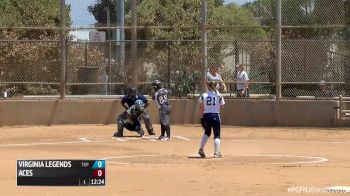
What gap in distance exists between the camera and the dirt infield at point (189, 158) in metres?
13.3

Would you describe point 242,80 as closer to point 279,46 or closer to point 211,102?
point 279,46

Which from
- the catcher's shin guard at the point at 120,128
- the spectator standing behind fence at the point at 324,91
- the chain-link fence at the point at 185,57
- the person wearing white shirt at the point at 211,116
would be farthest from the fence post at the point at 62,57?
the person wearing white shirt at the point at 211,116

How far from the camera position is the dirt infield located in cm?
1334

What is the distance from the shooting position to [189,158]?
59.1 ft

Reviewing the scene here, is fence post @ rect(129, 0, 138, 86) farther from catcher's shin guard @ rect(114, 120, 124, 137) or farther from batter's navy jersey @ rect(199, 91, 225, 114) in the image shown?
batter's navy jersey @ rect(199, 91, 225, 114)

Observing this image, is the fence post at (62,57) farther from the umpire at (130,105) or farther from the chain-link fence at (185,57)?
the umpire at (130,105)

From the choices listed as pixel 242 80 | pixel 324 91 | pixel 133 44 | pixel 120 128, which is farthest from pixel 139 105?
pixel 324 91

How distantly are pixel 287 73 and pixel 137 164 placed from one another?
37.7ft

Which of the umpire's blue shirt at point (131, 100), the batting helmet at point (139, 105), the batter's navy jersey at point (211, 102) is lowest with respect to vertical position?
the batting helmet at point (139, 105)
